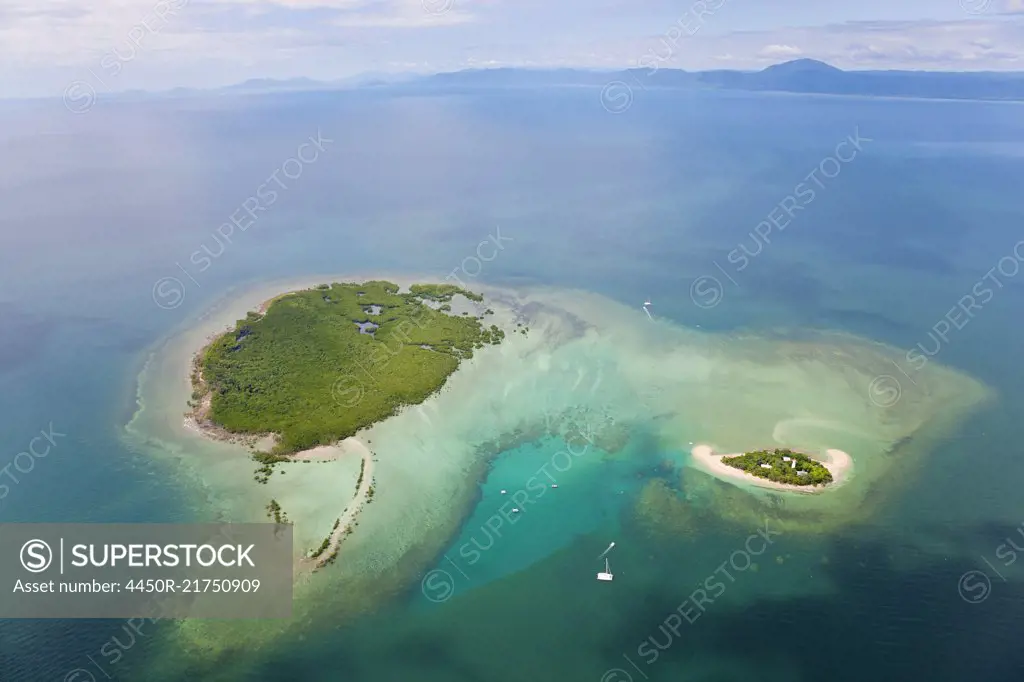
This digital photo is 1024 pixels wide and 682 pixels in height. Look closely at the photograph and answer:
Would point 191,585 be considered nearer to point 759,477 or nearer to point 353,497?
point 353,497

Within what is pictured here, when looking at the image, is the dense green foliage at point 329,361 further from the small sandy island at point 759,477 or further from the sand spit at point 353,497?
the small sandy island at point 759,477

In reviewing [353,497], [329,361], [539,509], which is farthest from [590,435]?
[329,361]

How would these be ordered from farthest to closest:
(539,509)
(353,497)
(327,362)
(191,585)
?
(327,362) < (353,497) < (539,509) < (191,585)

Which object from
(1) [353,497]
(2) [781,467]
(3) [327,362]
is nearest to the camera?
(1) [353,497]

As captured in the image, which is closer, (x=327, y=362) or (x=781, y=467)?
(x=781, y=467)

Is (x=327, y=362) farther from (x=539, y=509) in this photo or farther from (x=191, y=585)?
(x=539, y=509)

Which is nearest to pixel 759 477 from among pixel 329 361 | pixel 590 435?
pixel 590 435

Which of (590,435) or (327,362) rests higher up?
(327,362)

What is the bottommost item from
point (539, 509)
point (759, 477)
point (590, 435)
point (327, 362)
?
point (539, 509)
